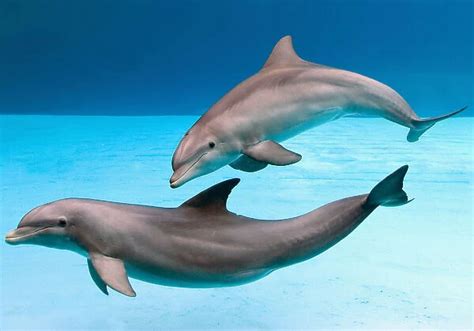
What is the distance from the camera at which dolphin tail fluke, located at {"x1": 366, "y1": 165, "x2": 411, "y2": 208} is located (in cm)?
316

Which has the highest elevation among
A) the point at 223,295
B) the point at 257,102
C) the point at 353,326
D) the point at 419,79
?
the point at 419,79

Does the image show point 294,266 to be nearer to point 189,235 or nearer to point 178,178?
point 189,235

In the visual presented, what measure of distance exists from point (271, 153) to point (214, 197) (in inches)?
14.5

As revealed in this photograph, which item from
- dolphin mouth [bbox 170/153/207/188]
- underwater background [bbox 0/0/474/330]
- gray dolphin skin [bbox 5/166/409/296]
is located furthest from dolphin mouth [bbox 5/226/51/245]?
underwater background [bbox 0/0/474/330]

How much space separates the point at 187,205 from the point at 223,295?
1677 millimetres

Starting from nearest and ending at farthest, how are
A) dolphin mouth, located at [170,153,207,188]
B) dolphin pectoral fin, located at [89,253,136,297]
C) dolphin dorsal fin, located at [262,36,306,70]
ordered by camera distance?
1. dolphin pectoral fin, located at [89,253,136,297]
2. dolphin mouth, located at [170,153,207,188]
3. dolphin dorsal fin, located at [262,36,306,70]

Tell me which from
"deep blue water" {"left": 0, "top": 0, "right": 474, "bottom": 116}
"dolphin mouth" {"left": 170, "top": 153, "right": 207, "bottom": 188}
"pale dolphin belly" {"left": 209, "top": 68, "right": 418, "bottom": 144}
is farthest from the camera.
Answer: "deep blue water" {"left": 0, "top": 0, "right": 474, "bottom": 116}

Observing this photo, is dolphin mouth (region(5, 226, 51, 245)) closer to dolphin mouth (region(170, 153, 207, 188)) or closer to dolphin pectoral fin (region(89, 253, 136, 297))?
dolphin pectoral fin (region(89, 253, 136, 297))

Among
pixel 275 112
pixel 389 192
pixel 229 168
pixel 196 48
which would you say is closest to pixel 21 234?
pixel 275 112

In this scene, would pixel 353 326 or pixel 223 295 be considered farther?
pixel 223 295

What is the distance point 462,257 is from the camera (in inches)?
211

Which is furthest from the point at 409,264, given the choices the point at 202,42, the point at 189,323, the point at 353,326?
the point at 202,42

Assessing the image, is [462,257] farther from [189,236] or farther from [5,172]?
[5,172]

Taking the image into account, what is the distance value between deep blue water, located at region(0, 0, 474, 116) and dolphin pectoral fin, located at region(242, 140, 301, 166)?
33.1 feet
